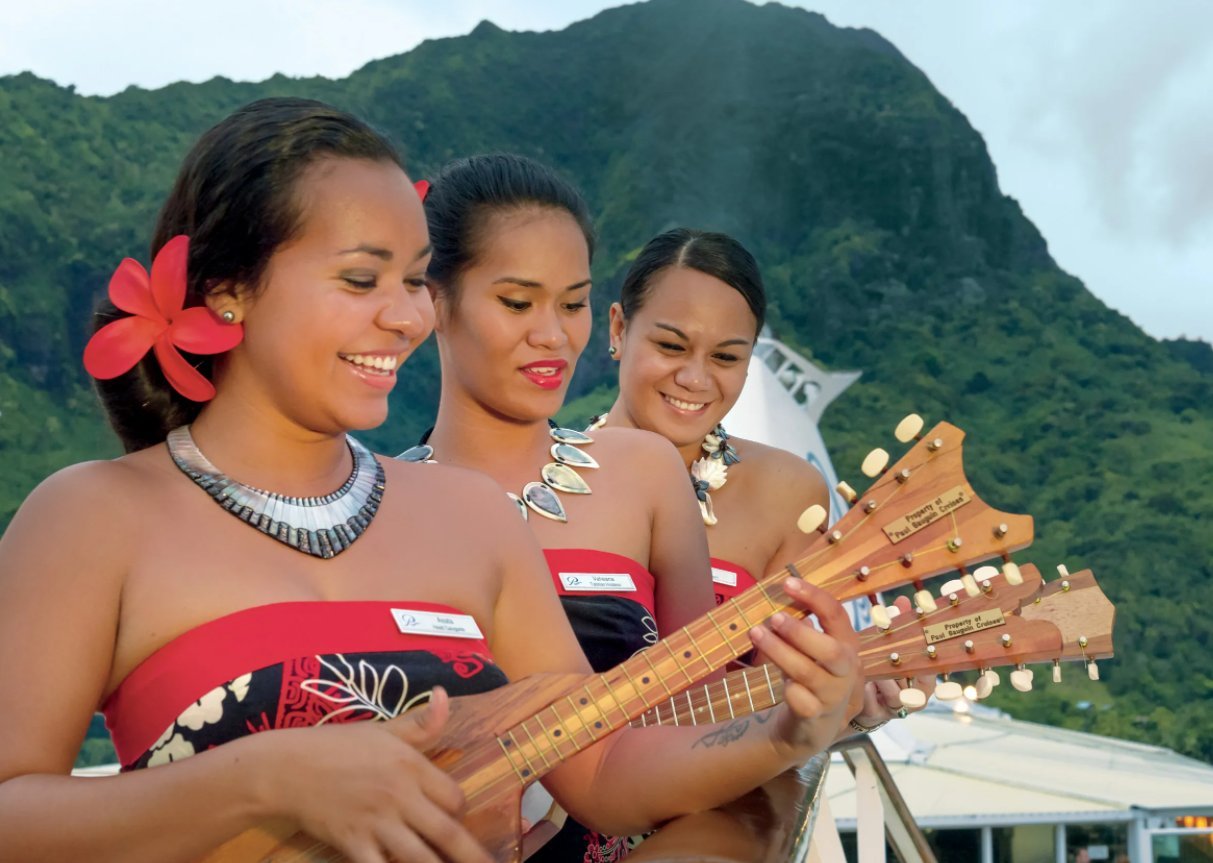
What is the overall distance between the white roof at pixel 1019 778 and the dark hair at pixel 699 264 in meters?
11.4

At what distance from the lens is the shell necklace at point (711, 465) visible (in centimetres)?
374

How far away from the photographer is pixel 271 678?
72.8 inches

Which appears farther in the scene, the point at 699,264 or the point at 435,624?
the point at 699,264

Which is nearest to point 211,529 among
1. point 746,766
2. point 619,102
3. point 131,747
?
point 131,747

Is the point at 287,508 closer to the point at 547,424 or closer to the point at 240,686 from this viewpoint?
the point at 240,686

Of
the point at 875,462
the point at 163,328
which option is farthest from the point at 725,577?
the point at 163,328

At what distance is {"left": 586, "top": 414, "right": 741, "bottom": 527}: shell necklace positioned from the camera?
374 cm

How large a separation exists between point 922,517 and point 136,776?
1023 mm

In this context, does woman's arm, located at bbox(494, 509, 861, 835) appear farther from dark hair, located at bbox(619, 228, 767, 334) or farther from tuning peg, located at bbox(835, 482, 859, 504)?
dark hair, located at bbox(619, 228, 767, 334)

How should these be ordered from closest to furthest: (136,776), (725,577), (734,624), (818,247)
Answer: (136,776) < (734,624) < (725,577) < (818,247)

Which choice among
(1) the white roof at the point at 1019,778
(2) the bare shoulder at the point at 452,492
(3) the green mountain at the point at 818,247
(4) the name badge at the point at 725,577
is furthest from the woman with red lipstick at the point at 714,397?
(3) the green mountain at the point at 818,247

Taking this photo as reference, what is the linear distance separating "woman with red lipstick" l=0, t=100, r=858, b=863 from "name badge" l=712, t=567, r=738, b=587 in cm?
141

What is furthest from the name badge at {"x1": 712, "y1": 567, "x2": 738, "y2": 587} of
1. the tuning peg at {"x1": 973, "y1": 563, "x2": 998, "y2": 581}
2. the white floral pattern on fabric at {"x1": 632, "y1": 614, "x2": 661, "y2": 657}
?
the tuning peg at {"x1": 973, "y1": 563, "x2": 998, "y2": 581}

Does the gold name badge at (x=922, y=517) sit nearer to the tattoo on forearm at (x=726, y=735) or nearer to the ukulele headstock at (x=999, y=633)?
the ukulele headstock at (x=999, y=633)
